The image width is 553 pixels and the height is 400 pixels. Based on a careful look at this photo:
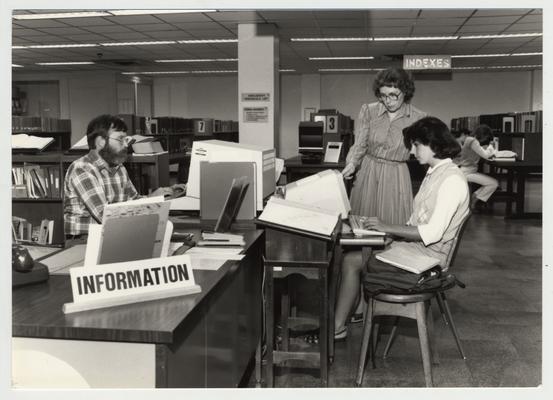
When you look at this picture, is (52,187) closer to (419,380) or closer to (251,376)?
(251,376)

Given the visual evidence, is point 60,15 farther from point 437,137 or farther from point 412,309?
point 412,309

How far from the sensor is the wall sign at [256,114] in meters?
7.77

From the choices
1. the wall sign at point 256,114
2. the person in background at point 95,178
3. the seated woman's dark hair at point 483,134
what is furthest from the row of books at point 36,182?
the seated woman's dark hair at point 483,134

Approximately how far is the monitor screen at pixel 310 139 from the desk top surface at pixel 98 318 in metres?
5.37

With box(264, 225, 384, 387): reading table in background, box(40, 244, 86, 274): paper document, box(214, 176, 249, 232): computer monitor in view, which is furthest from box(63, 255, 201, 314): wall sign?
box(214, 176, 249, 232): computer monitor

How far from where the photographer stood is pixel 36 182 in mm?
4793

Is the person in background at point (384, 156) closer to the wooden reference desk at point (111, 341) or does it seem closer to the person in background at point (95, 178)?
the person in background at point (95, 178)

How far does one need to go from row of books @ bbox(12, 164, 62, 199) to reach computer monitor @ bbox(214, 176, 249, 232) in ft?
Result: 7.96

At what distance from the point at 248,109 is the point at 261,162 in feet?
15.7

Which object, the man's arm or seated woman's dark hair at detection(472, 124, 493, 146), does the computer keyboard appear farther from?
seated woman's dark hair at detection(472, 124, 493, 146)

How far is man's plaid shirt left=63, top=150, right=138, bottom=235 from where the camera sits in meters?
3.06

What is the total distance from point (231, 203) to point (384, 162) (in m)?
1.23

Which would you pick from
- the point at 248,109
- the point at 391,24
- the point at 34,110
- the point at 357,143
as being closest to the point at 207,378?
the point at 357,143

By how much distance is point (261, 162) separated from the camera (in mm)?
3148
